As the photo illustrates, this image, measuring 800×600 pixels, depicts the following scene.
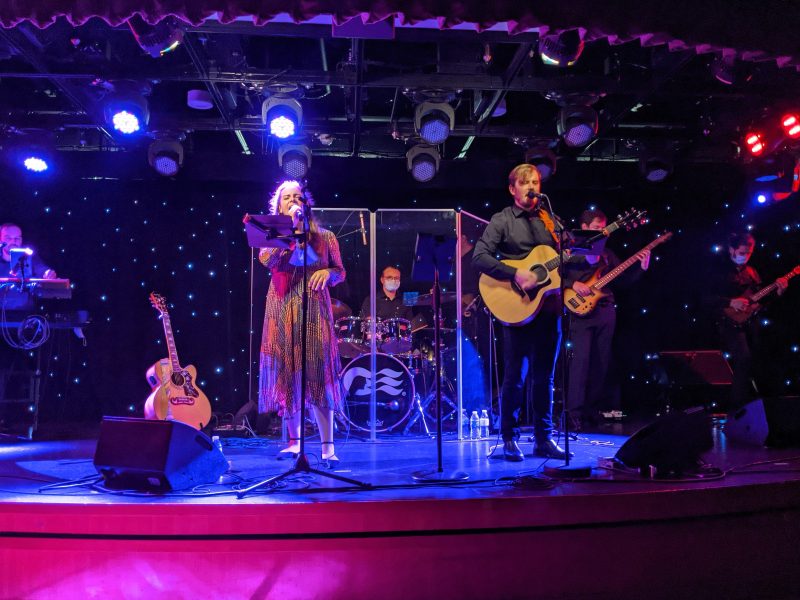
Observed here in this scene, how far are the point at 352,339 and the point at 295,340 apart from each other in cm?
252

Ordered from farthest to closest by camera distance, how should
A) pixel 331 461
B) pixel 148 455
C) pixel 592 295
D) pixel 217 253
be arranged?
pixel 217 253, pixel 592 295, pixel 331 461, pixel 148 455

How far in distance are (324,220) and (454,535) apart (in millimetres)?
5270

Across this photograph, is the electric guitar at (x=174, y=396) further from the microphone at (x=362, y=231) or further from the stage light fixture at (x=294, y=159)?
the stage light fixture at (x=294, y=159)

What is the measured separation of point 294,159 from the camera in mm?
8547

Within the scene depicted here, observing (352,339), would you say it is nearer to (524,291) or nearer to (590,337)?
(524,291)

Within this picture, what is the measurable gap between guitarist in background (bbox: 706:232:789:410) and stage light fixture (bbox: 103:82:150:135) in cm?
778

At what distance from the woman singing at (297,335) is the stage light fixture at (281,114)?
101 inches

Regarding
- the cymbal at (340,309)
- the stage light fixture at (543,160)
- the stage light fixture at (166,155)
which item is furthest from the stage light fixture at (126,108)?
the stage light fixture at (543,160)

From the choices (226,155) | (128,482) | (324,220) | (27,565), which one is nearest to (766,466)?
(128,482)

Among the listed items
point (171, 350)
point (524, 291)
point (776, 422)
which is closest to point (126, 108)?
point (171, 350)

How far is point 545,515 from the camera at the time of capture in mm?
3322

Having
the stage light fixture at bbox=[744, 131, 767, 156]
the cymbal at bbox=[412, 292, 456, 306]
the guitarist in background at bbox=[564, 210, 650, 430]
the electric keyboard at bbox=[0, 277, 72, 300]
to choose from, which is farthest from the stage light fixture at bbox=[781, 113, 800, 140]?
the electric keyboard at bbox=[0, 277, 72, 300]

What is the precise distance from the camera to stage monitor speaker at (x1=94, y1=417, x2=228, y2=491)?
3596 millimetres

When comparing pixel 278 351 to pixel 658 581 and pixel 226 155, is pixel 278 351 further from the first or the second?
pixel 226 155
